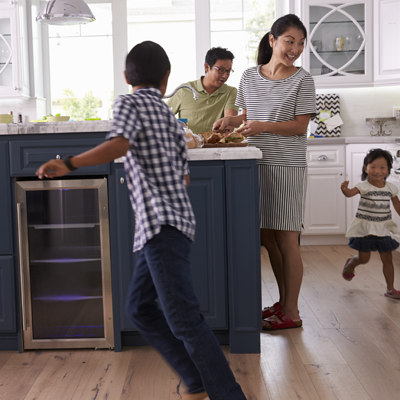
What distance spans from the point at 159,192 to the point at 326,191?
10.5ft

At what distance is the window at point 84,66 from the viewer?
490cm

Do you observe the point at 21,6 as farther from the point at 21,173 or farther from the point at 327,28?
the point at 21,173

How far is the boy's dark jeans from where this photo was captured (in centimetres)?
131

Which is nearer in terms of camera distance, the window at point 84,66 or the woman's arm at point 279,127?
the woman's arm at point 279,127

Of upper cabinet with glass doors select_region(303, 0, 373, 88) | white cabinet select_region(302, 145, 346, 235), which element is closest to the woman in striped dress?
white cabinet select_region(302, 145, 346, 235)

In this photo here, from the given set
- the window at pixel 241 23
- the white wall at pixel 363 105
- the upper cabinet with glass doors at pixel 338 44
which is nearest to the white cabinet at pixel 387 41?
the upper cabinet with glass doors at pixel 338 44

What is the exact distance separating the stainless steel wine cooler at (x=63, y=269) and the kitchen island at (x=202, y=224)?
0.04m

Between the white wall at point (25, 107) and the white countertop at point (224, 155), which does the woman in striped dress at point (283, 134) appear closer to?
the white countertop at point (224, 155)

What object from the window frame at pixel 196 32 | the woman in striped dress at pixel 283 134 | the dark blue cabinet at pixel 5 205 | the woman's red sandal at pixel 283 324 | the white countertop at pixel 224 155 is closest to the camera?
the white countertop at pixel 224 155

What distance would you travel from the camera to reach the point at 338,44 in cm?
450

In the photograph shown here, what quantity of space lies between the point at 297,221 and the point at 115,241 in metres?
0.86

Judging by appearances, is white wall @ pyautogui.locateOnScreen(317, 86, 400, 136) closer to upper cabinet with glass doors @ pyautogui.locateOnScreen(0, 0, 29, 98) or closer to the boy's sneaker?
the boy's sneaker

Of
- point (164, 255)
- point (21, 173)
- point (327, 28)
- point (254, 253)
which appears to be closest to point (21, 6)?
point (327, 28)

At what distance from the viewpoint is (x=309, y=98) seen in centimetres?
226
